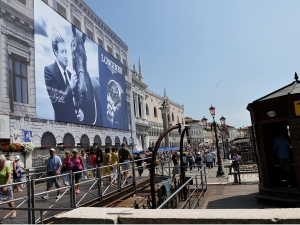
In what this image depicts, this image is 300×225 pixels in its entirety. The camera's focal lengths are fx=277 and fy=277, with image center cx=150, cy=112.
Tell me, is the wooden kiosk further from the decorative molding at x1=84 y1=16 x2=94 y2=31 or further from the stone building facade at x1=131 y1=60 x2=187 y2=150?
the stone building facade at x1=131 y1=60 x2=187 y2=150

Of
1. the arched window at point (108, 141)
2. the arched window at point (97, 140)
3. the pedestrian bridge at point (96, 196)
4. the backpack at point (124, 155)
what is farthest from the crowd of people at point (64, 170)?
Result: the arched window at point (108, 141)

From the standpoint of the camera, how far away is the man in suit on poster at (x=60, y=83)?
19000 mm

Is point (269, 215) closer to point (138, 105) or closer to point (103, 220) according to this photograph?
point (103, 220)

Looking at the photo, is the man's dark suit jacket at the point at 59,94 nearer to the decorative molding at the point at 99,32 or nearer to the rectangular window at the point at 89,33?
the rectangular window at the point at 89,33

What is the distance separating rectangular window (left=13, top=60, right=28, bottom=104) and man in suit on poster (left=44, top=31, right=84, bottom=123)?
1717 millimetres

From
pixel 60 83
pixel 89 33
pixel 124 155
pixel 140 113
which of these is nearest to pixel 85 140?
pixel 60 83

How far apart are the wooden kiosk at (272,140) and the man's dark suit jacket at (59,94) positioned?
14523 mm

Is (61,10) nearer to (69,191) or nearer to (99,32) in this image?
(99,32)

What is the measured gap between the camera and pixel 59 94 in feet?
64.4

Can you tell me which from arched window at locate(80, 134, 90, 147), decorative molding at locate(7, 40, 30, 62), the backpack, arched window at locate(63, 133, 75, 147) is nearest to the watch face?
arched window at locate(80, 134, 90, 147)

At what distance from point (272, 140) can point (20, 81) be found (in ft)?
47.3

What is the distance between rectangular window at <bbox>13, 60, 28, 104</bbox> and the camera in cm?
1627

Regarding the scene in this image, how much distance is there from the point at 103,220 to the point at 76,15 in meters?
25.0

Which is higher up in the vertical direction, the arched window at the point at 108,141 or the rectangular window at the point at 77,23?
the rectangular window at the point at 77,23
